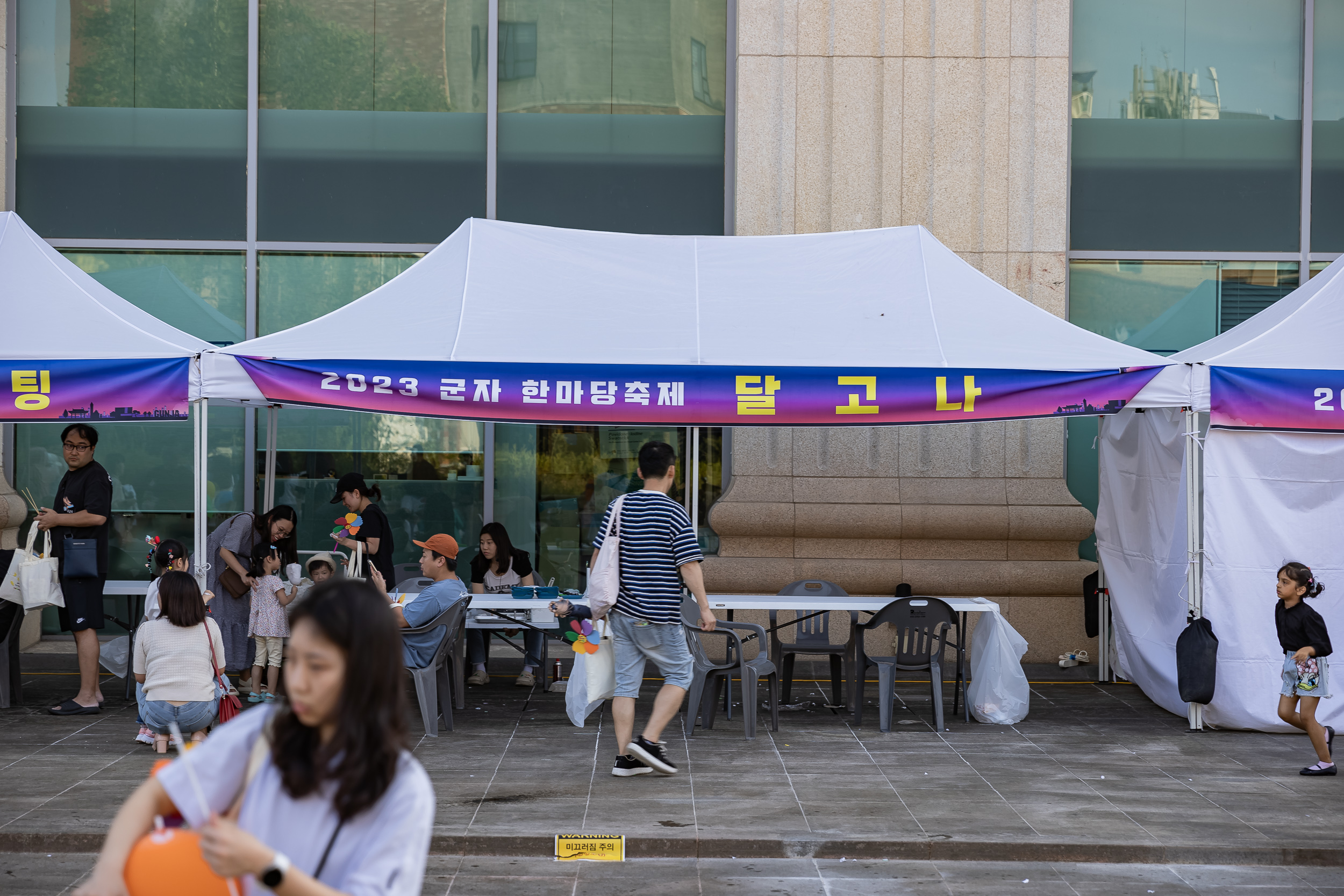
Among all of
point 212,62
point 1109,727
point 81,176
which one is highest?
point 212,62

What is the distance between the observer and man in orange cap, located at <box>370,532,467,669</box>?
7523mm

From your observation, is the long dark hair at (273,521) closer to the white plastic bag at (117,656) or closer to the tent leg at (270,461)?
the tent leg at (270,461)

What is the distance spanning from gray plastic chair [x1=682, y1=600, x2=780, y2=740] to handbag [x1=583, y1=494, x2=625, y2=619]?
942 millimetres

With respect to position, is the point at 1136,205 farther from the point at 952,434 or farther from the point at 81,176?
the point at 81,176

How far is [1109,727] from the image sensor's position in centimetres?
812

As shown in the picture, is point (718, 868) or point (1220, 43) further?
point (1220, 43)

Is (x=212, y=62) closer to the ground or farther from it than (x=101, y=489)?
farther from it

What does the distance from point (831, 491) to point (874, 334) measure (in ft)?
9.78

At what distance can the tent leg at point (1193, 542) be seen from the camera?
793 centimetres

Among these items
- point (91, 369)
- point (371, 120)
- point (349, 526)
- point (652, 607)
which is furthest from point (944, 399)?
point (371, 120)

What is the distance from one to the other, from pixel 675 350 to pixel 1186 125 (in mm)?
6561

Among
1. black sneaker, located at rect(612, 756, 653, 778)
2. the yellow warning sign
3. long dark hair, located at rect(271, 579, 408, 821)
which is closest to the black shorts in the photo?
black sneaker, located at rect(612, 756, 653, 778)

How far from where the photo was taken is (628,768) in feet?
21.6

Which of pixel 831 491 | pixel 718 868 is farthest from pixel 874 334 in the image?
pixel 718 868
